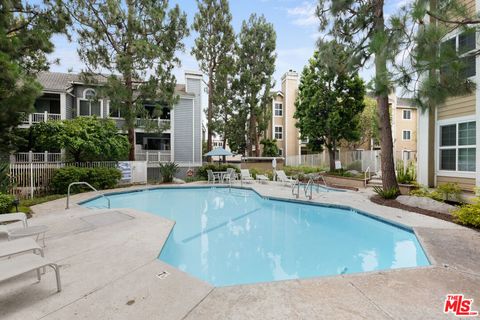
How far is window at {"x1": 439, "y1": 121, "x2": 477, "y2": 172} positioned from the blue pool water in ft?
13.9

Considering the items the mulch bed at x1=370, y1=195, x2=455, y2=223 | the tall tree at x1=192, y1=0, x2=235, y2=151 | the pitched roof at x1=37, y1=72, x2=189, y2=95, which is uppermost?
the tall tree at x1=192, y1=0, x2=235, y2=151

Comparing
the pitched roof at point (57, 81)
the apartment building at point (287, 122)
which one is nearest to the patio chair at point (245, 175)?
the pitched roof at point (57, 81)

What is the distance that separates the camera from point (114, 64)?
577 inches

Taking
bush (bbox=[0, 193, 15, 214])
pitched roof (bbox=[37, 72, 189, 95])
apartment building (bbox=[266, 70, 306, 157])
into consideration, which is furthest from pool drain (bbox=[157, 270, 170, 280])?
apartment building (bbox=[266, 70, 306, 157])

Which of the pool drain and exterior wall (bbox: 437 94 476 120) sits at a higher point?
exterior wall (bbox: 437 94 476 120)

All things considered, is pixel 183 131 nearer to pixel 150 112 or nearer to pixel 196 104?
pixel 196 104

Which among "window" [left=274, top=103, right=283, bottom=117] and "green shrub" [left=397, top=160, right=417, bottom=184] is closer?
"green shrub" [left=397, top=160, right=417, bottom=184]

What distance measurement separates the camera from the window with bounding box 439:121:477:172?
816 cm

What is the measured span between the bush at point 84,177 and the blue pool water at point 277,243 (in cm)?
283

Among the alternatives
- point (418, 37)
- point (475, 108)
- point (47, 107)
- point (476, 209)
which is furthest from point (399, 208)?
point (47, 107)

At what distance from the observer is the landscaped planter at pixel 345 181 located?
13.6 m

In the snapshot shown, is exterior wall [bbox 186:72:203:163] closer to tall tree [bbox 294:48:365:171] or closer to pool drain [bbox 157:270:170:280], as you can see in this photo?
tall tree [bbox 294:48:365:171]

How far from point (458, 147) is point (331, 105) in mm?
8250

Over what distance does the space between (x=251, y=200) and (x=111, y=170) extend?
27.7 feet
